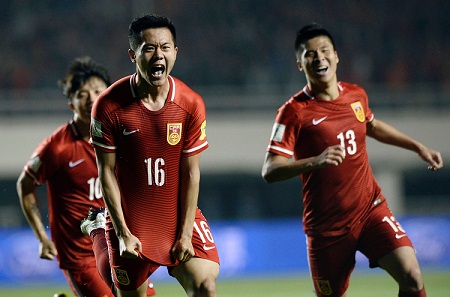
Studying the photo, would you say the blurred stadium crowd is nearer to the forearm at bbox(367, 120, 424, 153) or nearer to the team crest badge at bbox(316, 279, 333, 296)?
the forearm at bbox(367, 120, 424, 153)

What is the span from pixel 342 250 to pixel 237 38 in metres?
15.8

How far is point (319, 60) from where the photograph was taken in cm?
702

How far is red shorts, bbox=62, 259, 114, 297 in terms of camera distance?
23.3 feet

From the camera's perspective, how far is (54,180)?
7.35m

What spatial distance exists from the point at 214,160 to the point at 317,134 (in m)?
12.7

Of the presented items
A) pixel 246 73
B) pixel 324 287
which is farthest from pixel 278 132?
pixel 246 73

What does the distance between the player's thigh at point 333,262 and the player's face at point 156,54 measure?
2.18 metres

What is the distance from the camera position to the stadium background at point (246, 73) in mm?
19438

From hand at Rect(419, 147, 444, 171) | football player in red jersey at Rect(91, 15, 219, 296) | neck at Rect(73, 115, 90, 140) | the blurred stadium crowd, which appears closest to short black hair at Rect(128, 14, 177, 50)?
football player in red jersey at Rect(91, 15, 219, 296)

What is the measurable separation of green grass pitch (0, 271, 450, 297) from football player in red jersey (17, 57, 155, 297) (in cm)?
538

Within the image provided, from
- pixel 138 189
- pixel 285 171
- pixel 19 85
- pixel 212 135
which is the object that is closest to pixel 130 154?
pixel 138 189

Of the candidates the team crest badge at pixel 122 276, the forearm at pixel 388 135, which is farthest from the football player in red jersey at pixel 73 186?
the forearm at pixel 388 135

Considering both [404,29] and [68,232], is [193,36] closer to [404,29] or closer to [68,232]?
[404,29]

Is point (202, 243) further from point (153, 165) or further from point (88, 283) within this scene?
point (88, 283)
